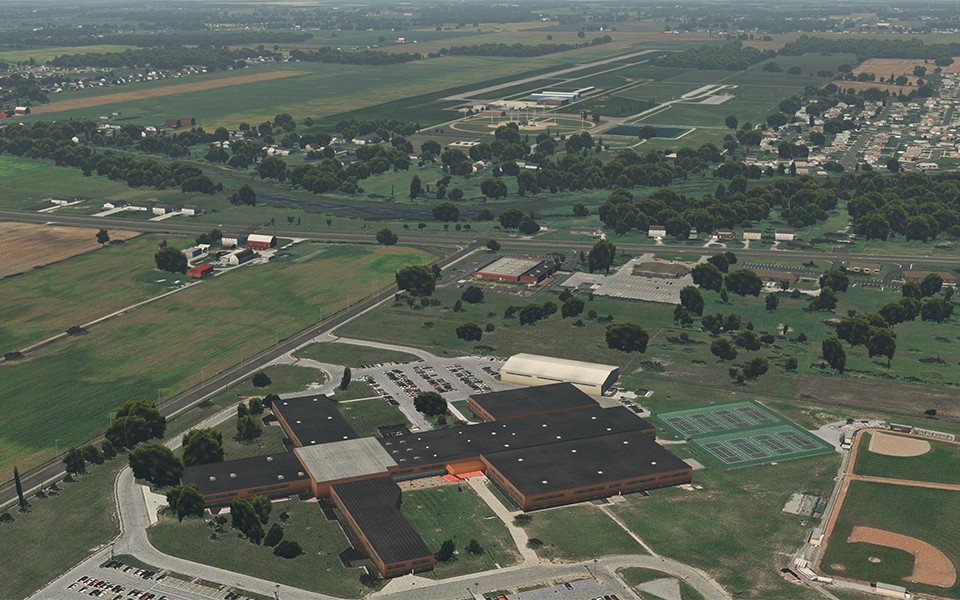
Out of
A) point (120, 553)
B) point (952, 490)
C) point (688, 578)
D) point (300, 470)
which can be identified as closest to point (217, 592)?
point (120, 553)

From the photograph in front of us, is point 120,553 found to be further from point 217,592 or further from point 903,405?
point 903,405

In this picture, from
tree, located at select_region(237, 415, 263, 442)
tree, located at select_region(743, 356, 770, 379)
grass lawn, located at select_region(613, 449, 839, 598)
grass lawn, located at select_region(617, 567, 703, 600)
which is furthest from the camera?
tree, located at select_region(743, 356, 770, 379)

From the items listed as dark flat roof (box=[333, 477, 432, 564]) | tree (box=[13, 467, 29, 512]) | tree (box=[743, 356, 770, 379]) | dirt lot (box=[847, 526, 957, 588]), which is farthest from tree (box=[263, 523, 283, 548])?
tree (box=[743, 356, 770, 379])

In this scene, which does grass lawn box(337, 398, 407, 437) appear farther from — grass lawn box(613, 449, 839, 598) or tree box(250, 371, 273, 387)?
grass lawn box(613, 449, 839, 598)

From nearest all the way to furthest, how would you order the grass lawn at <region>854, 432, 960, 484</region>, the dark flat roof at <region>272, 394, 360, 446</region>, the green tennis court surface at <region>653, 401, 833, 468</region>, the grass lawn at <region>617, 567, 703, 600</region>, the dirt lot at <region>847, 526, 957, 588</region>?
the grass lawn at <region>617, 567, 703, 600</region> < the dirt lot at <region>847, 526, 957, 588</region> < the grass lawn at <region>854, 432, 960, 484</region> < the green tennis court surface at <region>653, 401, 833, 468</region> < the dark flat roof at <region>272, 394, 360, 446</region>

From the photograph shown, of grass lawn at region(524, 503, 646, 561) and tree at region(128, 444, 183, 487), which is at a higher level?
tree at region(128, 444, 183, 487)

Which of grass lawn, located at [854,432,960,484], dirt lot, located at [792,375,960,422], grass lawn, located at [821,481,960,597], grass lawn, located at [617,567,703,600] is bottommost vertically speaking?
dirt lot, located at [792,375,960,422]

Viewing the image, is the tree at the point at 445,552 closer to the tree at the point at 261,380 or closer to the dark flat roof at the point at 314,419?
Result: the dark flat roof at the point at 314,419

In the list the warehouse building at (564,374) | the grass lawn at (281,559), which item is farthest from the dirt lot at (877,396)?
the grass lawn at (281,559)

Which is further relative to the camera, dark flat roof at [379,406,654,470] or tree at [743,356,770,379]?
tree at [743,356,770,379]
